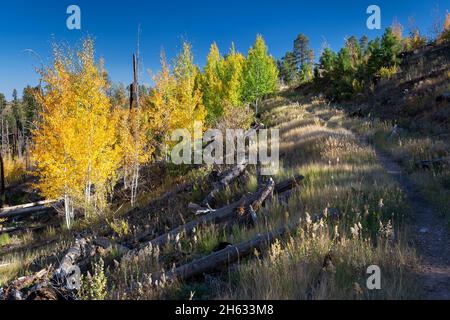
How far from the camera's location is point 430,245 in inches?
160

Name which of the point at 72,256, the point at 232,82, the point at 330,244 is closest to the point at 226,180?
the point at 72,256

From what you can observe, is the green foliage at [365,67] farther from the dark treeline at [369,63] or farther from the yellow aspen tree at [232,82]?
the yellow aspen tree at [232,82]

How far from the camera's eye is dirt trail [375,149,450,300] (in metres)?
3.08

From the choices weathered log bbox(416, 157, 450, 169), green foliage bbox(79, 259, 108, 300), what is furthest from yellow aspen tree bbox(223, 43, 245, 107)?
green foliage bbox(79, 259, 108, 300)

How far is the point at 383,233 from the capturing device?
4.07 m

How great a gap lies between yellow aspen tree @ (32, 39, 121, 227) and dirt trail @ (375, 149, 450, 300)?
12.1m

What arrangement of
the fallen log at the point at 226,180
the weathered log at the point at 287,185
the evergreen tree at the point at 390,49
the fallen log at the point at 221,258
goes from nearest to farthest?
the fallen log at the point at 221,258
the weathered log at the point at 287,185
the fallen log at the point at 226,180
the evergreen tree at the point at 390,49

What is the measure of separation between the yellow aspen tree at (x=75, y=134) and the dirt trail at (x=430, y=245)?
12125 millimetres

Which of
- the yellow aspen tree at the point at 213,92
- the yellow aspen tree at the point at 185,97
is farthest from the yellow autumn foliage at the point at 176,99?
the yellow aspen tree at the point at 213,92

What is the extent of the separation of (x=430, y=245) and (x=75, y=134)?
1366 cm

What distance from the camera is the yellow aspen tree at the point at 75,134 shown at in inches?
535

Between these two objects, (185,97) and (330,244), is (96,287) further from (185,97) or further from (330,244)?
(185,97)
